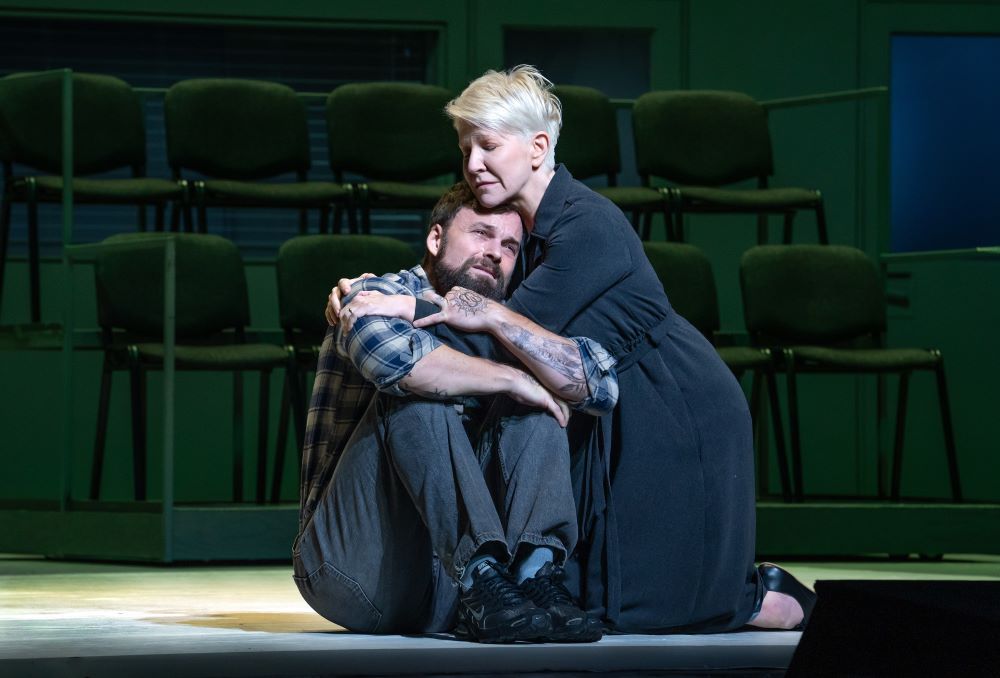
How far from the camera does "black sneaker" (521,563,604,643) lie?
214 cm

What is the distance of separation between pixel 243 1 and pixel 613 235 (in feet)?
11.6

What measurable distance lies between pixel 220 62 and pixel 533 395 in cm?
377

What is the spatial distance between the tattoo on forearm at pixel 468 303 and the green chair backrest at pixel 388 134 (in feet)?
8.93

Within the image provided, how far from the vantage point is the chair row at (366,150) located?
185 inches

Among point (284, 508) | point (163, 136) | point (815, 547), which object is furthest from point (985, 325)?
point (163, 136)

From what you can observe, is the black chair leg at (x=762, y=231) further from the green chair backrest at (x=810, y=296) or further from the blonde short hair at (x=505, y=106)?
the blonde short hair at (x=505, y=106)

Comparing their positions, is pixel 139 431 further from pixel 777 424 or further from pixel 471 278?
pixel 471 278

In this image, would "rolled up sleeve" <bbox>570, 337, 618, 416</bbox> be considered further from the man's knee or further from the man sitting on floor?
the man's knee

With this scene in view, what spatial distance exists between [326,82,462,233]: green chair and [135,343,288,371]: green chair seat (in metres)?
0.85

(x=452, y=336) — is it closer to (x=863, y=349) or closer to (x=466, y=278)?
(x=466, y=278)

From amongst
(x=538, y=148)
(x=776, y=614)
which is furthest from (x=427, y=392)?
(x=776, y=614)

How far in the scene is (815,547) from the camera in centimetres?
403

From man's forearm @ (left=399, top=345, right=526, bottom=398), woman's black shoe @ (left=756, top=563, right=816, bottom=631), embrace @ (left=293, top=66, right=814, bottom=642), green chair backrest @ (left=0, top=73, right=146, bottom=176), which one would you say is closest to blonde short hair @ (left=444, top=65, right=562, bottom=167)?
embrace @ (left=293, top=66, right=814, bottom=642)

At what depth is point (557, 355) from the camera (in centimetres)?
222
